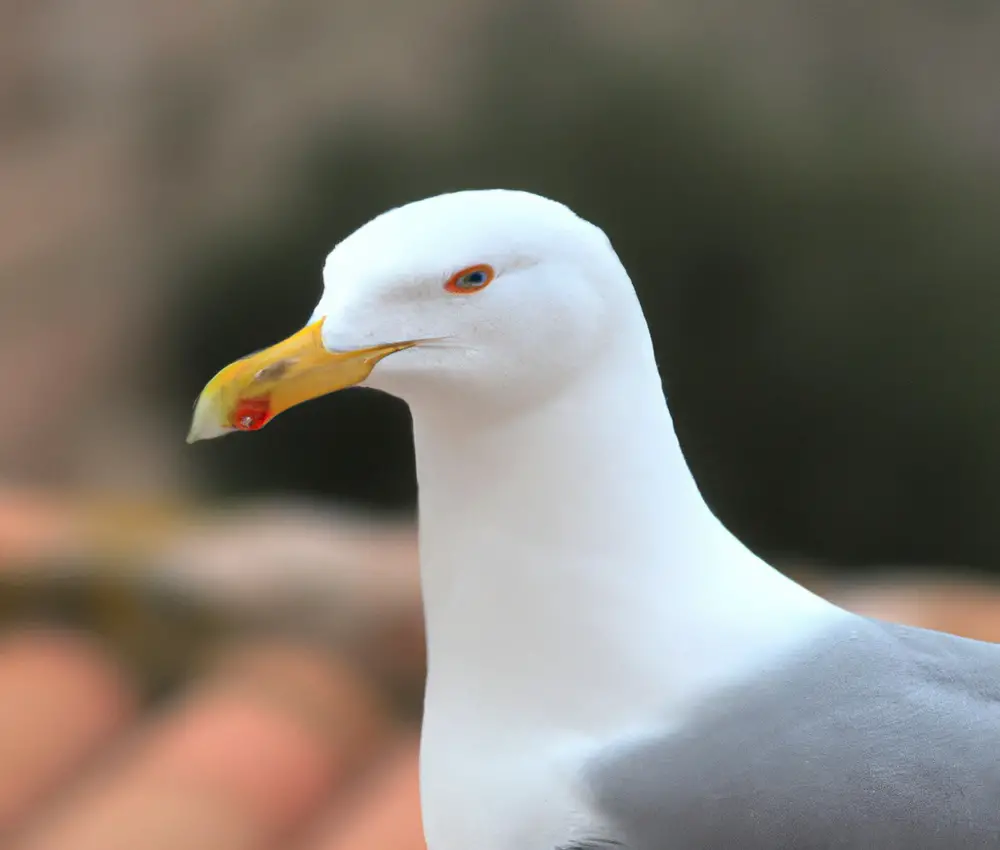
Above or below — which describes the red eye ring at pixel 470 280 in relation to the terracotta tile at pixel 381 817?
above

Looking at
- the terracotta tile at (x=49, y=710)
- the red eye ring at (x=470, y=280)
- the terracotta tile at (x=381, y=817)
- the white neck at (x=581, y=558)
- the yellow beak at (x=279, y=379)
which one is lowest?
the terracotta tile at (x=381, y=817)

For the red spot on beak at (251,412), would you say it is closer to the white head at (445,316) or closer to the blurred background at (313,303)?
the white head at (445,316)

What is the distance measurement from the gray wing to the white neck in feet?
0.08

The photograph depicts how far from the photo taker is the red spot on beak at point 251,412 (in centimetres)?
50

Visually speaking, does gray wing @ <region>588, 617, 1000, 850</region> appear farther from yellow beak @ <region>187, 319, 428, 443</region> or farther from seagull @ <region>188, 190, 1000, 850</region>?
yellow beak @ <region>187, 319, 428, 443</region>

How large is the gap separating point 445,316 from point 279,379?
7 centimetres

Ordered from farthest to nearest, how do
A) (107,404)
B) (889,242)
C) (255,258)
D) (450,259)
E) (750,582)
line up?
(107,404)
(255,258)
(889,242)
(750,582)
(450,259)

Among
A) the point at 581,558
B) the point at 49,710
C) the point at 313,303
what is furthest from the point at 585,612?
the point at 313,303

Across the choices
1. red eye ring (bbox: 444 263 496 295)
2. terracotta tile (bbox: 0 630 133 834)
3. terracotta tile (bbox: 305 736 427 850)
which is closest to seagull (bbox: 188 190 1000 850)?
red eye ring (bbox: 444 263 496 295)

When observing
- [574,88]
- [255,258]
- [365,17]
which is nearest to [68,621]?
[255,258]

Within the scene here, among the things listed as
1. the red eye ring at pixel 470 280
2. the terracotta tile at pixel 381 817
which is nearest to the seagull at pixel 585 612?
the red eye ring at pixel 470 280

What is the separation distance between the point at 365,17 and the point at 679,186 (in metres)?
0.63

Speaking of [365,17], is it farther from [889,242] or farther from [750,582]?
[750,582]

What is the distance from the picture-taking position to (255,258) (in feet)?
5.57
